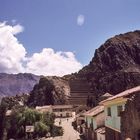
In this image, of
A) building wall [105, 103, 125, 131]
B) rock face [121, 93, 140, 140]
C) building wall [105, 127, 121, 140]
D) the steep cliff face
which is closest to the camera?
rock face [121, 93, 140, 140]

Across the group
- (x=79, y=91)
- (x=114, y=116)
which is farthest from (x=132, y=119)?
(x=79, y=91)

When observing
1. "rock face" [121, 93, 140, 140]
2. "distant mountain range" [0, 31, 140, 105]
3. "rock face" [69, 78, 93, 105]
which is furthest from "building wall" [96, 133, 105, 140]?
"distant mountain range" [0, 31, 140, 105]

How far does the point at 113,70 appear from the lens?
189 m

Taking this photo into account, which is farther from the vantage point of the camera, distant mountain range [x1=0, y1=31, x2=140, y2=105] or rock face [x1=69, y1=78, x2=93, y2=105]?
distant mountain range [x1=0, y1=31, x2=140, y2=105]

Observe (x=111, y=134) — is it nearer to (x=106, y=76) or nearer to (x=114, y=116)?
(x=114, y=116)

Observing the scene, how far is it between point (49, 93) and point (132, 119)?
515ft

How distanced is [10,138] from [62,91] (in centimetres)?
10705

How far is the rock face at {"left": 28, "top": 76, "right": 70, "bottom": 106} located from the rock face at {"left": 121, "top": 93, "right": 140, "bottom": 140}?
148m

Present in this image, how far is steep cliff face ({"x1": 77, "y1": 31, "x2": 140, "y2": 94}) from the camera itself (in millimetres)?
176250

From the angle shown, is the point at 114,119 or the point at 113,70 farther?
the point at 113,70

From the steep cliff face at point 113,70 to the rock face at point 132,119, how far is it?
15335 cm

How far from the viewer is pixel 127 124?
61.9 ft

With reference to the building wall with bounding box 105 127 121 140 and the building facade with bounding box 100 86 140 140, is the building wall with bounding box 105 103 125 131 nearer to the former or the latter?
the building facade with bounding box 100 86 140 140

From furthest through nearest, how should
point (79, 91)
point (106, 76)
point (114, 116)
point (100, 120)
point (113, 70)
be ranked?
point (113, 70) → point (106, 76) → point (79, 91) → point (100, 120) → point (114, 116)
